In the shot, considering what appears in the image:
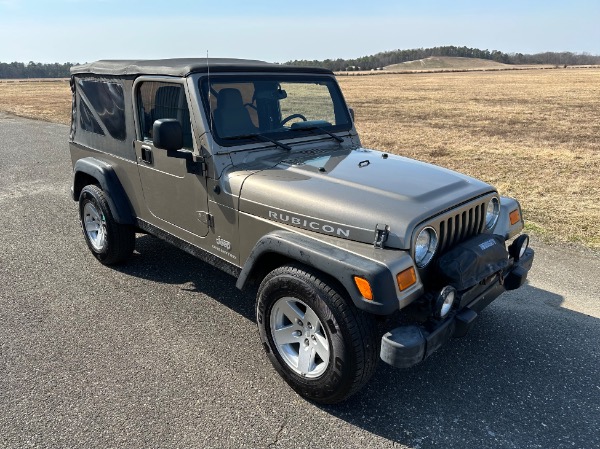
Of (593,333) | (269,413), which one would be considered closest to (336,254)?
(269,413)

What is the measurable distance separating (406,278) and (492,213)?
1.24m

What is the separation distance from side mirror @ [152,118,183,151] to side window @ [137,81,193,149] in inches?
6.7

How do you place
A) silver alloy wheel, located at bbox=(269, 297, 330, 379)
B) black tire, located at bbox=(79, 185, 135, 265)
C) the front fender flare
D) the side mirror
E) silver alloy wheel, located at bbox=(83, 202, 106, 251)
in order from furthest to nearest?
silver alloy wheel, located at bbox=(83, 202, 106, 251) → black tire, located at bbox=(79, 185, 135, 265) → the side mirror → silver alloy wheel, located at bbox=(269, 297, 330, 379) → the front fender flare

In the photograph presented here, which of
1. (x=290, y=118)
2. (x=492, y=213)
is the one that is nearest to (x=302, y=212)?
(x=290, y=118)

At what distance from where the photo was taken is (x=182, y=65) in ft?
12.1

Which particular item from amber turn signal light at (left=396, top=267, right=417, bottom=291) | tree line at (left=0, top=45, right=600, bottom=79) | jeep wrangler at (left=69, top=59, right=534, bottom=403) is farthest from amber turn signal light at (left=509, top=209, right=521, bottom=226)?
tree line at (left=0, top=45, right=600, bottom=79)

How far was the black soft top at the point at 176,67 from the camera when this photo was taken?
3.64 m

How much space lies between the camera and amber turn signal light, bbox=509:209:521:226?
3643mm

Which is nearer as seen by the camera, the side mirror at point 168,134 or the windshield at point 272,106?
the side mirror at point 168,134

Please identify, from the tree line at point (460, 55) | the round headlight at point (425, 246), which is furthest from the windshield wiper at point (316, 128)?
the tree line at point (460, 55)

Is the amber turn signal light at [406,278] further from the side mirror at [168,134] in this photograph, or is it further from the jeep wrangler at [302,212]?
the side mirror at [168,134]

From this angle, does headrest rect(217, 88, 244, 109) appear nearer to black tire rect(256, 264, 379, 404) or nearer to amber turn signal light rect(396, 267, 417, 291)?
black tire rect(256, 264, 379, 404)

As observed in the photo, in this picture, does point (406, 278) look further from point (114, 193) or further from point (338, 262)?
point (114, 193)

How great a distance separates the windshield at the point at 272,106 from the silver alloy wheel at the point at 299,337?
1.32 meters
